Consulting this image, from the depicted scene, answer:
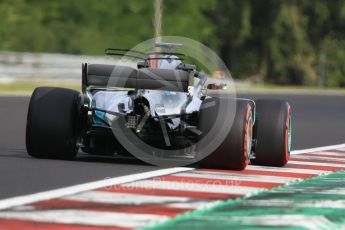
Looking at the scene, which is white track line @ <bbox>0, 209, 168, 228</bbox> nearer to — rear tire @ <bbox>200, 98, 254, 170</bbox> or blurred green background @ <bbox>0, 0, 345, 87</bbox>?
rear tire @ <bbox>200, 98, 254, 170</bbox>

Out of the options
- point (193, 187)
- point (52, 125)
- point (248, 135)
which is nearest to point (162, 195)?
point (193, 187)

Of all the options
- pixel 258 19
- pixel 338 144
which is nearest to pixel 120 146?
pixel 338 144

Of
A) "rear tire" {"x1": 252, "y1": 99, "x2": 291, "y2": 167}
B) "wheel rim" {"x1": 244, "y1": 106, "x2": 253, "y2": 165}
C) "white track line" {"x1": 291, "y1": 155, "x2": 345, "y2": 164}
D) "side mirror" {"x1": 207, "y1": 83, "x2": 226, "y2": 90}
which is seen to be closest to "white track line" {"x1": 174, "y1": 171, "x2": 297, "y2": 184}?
"wheel rim" {"x1": 244, "y1": 106, "x2": 253, "y2": 165}

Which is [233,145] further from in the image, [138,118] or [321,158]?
[321,158]

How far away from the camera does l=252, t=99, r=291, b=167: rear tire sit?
44.7ft

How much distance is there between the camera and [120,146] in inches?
536

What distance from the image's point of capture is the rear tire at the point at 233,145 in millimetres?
12562

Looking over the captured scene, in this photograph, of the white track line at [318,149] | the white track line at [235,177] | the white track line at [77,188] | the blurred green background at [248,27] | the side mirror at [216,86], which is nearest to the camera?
the white track line at [77,188]

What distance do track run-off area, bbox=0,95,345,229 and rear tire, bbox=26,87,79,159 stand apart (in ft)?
0.61

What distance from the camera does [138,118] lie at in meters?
13.4

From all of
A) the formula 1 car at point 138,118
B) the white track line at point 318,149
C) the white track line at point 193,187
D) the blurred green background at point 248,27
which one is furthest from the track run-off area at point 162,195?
the blurred green background at point 248,27

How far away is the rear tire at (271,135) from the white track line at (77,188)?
1387mm

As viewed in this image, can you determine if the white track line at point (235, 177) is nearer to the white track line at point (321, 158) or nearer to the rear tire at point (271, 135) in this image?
the rear tire at point (271, 135)

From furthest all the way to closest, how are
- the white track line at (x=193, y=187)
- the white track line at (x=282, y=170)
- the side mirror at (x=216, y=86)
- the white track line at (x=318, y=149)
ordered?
1. the white track line at (x=318, y=149)
2. the side mirror at (x=216, y=86)
3. the white track line at (x=282, y=170)
4. the white track line at (x=193, y=187)
